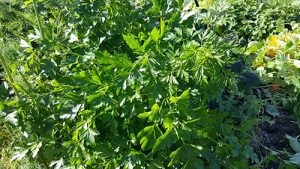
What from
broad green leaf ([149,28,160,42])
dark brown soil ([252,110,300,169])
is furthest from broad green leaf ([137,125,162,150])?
dark brown soil ([252,110,300,169])

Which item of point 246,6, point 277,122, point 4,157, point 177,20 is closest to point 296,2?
point 246,6

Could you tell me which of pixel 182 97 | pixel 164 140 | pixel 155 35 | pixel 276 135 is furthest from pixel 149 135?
pixel 276 135

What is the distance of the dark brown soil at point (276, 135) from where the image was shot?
8.38ft

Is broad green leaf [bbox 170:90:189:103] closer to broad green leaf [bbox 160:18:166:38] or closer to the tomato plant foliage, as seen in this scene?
the tomato plant foliage

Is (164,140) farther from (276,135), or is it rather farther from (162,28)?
(276,135)

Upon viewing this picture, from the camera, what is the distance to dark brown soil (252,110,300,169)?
255 centimetres

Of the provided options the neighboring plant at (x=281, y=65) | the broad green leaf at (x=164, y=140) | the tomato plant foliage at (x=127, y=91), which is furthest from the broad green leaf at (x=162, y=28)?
the neighboring plant at (x=281, y=65)

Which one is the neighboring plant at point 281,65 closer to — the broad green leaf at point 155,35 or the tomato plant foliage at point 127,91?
the tomato plant foliage at point 127,91

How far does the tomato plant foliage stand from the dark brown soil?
1.41 ft

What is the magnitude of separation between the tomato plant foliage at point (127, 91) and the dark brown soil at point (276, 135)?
430 mm

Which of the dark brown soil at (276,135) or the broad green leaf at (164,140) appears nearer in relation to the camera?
the broad green leaf at (164,140)

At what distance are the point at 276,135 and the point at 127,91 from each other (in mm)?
1463

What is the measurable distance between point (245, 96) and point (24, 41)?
1352mm

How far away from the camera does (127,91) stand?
1.67 m
